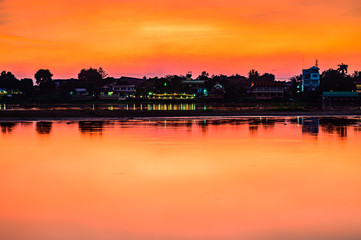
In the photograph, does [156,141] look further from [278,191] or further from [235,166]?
[278,191]

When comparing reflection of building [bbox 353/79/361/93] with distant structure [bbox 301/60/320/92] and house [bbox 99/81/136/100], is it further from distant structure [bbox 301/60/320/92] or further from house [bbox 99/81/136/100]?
house [bbox 99/81/136/100]

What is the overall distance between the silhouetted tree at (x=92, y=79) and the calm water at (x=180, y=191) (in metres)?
130

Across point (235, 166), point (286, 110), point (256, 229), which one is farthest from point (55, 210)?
point (286, 110)

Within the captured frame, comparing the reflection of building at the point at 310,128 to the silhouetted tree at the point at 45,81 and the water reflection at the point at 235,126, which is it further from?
the silhouetted tree at the point at 45,81

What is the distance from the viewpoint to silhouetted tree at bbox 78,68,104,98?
519 ft

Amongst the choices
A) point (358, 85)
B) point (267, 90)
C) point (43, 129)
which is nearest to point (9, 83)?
point (267, 90)

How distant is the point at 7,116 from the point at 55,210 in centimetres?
5198

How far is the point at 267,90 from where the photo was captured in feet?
466

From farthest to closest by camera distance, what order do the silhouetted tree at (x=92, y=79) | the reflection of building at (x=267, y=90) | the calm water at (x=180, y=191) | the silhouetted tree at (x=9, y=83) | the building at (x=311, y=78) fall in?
the silhouetted tree at (x=9, y=83) → the silhouetted tree at (x=92, y=79) → the building at (x=311, y=78) → the reflection of building at (x=267, y=90) → the calm water at (x=180, y=191)

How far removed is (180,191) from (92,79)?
6402 inches

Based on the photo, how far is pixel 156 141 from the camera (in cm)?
3275

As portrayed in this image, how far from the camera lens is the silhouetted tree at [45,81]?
547 feet

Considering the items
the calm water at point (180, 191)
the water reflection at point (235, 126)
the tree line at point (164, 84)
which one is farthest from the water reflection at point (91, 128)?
the tree line at point (164, 84)

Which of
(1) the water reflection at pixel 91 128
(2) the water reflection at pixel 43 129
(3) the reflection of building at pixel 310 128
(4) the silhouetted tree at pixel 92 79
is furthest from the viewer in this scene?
(4) the silhouetted tree at pixel 92 79
